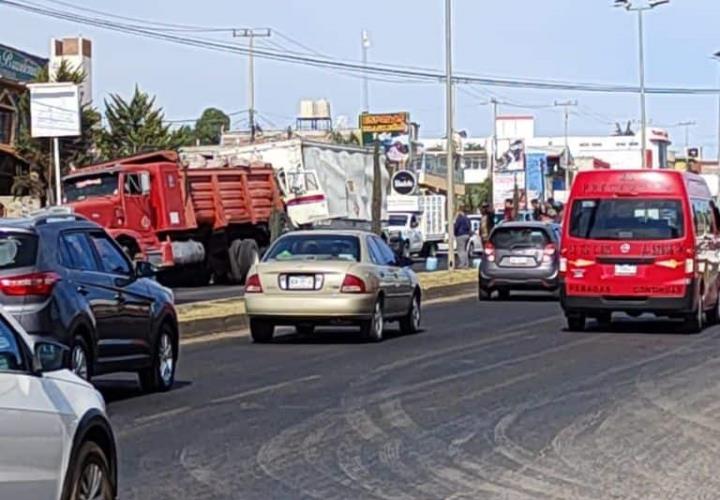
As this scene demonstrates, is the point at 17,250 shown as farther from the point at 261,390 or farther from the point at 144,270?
the point at 261,390

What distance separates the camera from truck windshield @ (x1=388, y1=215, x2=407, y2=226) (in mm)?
55747

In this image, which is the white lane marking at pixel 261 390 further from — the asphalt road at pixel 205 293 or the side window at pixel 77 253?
the asphalt road at pixel 205 293

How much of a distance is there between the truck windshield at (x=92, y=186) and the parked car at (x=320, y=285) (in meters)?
13.8

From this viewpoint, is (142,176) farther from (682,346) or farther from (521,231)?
(682,346)

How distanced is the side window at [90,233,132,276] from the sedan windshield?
234 inches

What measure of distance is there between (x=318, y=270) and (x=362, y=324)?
1041 millimetres

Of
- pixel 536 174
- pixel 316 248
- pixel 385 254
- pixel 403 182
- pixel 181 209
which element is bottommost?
pixel 385 254

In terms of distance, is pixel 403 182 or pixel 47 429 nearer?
pixel 47 429

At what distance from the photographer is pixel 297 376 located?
1652 centimetres

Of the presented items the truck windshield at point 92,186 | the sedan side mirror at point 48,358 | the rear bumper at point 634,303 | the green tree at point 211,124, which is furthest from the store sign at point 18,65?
the green tree at point 211,124

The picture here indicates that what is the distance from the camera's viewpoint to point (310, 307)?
20.0 m

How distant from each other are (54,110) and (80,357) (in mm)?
26683

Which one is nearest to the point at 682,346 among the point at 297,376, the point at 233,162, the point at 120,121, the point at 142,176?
the point at 297,376

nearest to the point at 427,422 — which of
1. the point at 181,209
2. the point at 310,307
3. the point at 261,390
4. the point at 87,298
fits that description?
the point at 261,390
